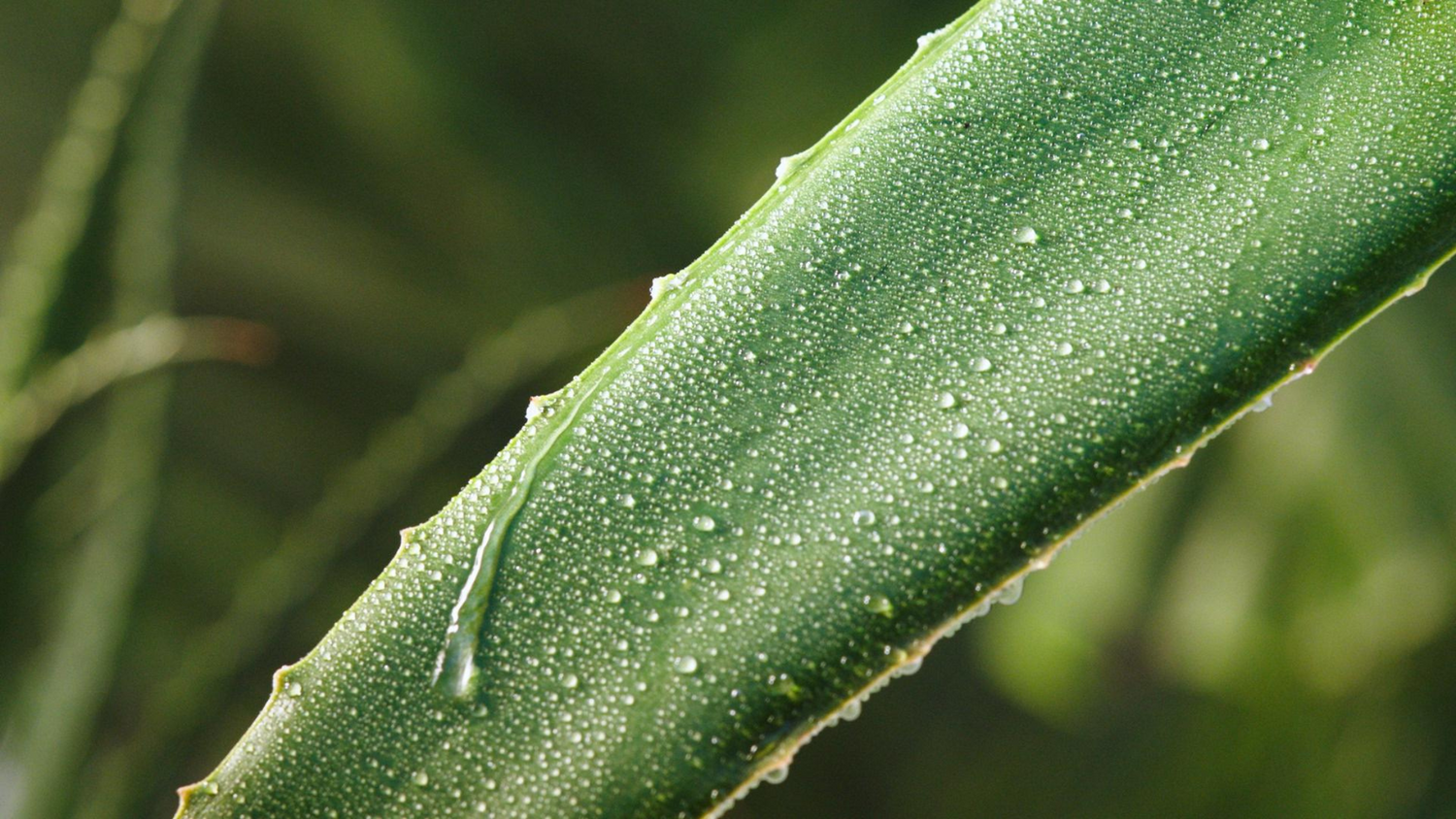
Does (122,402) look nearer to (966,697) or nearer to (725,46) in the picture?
(725,46)

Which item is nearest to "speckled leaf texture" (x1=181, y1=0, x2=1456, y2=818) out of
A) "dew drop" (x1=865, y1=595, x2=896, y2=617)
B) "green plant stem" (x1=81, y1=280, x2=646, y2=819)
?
"dew drop" (x1=865, y1=595, x2=896, y2=617)

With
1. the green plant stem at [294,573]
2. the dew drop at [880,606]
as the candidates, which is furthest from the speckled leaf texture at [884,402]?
the green plant stem at [294,573]

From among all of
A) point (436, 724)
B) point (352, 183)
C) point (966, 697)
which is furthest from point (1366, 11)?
point (352, 183)

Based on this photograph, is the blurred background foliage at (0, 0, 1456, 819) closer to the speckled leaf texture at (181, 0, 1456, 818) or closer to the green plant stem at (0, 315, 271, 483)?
the green plant stem at (0, 315, 271, 483)

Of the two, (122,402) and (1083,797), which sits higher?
(122,402)

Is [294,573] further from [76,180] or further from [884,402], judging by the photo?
[884,402]
